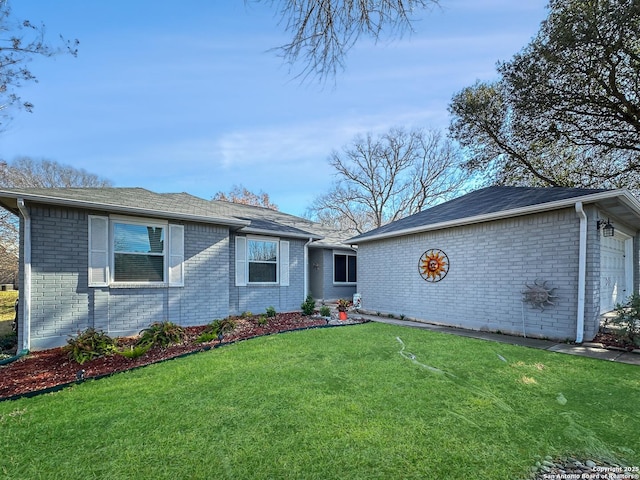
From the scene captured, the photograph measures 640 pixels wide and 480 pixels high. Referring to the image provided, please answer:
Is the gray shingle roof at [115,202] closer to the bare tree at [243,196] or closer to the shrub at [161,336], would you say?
the shrub at [161,336]

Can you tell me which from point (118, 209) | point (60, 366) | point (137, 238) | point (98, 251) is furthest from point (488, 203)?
point (60, 366)

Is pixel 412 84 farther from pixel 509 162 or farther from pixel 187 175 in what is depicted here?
pixel 187 175

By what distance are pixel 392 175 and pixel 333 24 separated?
72.5ft

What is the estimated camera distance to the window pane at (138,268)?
6766 millimetres

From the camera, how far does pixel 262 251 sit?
9.73 meters

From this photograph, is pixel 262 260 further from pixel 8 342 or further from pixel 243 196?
pixel 243 196

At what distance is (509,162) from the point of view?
492 inches

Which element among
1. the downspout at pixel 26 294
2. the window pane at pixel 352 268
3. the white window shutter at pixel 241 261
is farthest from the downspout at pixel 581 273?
the downspout at pixel 26 294

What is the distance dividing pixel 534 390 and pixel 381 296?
22.2ft

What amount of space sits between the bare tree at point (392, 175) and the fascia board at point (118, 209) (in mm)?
17792

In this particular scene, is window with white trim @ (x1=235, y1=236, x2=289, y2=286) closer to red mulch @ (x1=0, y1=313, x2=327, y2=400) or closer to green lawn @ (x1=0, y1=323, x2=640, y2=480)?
red mulch @ (x1=0, y1=313, x2=327, y2=400)

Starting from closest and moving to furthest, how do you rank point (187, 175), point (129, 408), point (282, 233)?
1. point (129, 408)
2. point (282, 233)
3. point (187, 175)

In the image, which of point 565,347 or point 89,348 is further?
point 565,347

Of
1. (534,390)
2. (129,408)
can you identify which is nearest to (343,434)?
(129,408)
